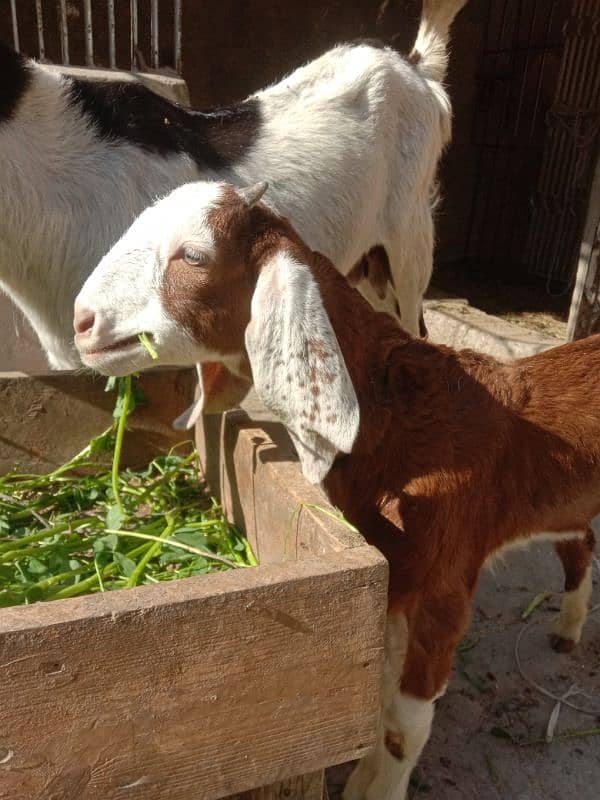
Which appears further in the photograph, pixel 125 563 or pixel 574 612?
pixel 574 612

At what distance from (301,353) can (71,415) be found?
3.90 ft

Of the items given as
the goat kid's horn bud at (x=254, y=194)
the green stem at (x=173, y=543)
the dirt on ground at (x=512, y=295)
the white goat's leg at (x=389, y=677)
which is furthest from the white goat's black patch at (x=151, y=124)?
the dirt on ground at (x=512, y=295)

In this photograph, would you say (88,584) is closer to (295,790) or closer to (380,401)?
(295,790)

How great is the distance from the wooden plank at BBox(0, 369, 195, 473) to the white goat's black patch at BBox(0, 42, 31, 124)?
90 centimetres

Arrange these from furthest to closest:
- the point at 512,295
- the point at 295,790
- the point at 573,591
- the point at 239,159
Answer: the point at 512,295, the point at 239,159, the point at 573,591, the point at 295,790

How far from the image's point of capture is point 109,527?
7.10ft

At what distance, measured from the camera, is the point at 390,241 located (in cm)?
374

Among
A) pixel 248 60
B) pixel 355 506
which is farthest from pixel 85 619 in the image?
pixel 248 60

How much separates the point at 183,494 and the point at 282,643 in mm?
1143

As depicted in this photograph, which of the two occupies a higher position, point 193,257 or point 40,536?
point 193,257

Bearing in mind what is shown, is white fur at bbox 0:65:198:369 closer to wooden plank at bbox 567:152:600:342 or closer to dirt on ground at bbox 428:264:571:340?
wooden plank at bbox 567:152:600:342

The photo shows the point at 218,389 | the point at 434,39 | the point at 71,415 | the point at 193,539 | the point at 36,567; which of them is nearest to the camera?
the point at 36,567

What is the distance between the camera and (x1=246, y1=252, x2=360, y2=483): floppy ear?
1641mm

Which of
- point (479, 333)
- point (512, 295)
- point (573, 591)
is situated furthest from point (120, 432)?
point (512, 295)
